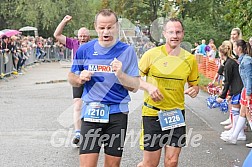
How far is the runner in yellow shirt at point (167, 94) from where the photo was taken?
17.5ft

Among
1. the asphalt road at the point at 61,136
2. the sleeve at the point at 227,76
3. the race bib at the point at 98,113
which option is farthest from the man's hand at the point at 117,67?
the sleeve at the point at 227,76

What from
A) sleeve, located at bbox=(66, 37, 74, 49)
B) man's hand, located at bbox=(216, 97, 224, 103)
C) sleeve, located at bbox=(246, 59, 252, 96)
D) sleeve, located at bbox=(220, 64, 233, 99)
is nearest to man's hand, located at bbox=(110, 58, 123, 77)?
sleeve, located at bbox=(66, 37, 74, 49)

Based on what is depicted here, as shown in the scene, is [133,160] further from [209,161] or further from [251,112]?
[251,112]

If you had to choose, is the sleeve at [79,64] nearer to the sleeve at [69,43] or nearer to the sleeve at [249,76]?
the sleeve at [69,43]

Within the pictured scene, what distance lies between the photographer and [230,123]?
10234 mm

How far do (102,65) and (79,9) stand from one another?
42.9 meters

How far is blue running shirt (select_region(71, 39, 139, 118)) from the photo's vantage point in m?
4.83

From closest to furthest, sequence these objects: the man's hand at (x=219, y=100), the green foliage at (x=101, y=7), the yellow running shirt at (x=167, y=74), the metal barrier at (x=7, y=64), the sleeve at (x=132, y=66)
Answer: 1. the sleeve at (x=132, y=66)
2. the yellow running shirt at (x=167, y=74)
3. the man's hand at (x=219, y=100)
4. the metal barrier at (x=7, y=64)
5. the green foliage at (x=101, y=7)

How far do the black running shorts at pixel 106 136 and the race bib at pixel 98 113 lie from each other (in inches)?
2.0

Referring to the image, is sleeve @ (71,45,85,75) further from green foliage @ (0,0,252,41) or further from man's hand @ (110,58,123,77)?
green foliage @ (0,0,252,41)

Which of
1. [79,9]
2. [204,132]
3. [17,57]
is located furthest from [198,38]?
[204,132]

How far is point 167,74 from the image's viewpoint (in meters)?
5.35

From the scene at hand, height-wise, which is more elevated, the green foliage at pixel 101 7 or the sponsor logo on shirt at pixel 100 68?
the sponsor logo on shirt at pixel 100 68

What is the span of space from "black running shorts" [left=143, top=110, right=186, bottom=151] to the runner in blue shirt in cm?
58
